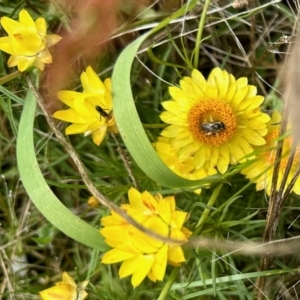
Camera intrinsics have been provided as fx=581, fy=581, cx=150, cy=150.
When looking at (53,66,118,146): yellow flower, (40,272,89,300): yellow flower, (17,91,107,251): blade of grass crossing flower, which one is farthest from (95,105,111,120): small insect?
(40,272,89,300): yellow flower

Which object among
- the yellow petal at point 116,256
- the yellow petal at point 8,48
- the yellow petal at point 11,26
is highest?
the yellow petal at point 11,26

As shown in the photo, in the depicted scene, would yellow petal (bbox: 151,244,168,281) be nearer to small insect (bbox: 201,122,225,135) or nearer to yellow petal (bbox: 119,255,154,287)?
yellow petal (bbox: 119,255,154,287)

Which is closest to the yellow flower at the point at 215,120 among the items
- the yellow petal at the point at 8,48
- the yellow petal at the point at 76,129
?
the yellow petal at the point at 76,129

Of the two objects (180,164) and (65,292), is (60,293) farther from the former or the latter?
(180,164)

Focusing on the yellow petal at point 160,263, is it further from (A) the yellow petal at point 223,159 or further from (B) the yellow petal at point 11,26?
(B) the yellow petal at point 11,26

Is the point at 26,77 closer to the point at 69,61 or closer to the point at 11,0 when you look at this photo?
the point at 69,61

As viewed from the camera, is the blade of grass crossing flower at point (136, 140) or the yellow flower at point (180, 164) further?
the yellow flower at point (180, 164)

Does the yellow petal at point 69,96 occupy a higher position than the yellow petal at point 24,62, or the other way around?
the yellow petal at point 24,62
